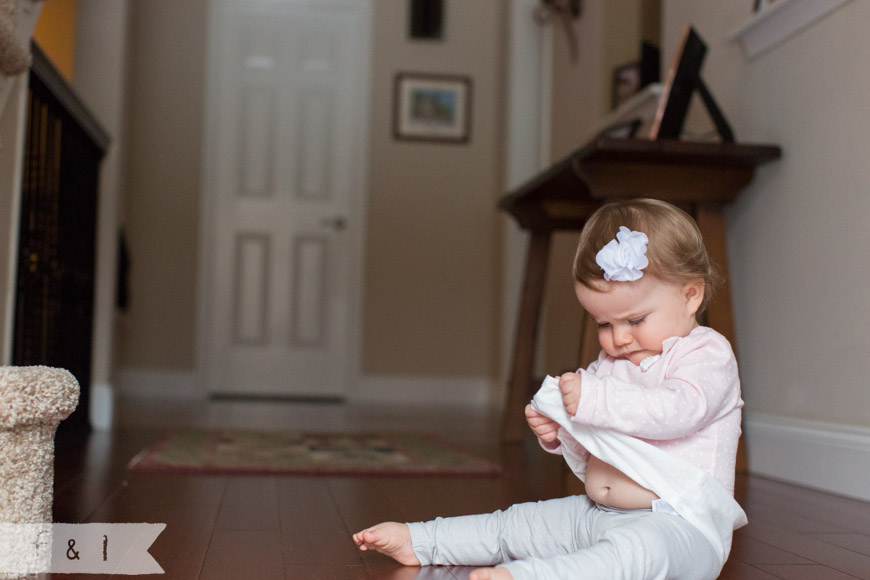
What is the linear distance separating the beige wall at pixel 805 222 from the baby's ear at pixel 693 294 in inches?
33.3

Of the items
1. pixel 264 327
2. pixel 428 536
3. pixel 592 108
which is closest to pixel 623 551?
pixel 428 536

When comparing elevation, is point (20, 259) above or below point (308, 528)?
above

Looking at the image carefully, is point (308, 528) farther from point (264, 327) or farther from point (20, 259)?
point (264, 327)

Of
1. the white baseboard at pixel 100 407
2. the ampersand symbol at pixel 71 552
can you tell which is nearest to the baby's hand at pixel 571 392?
the ampersand symbol at pixel 71 552

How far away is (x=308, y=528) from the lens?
1311 millimetres

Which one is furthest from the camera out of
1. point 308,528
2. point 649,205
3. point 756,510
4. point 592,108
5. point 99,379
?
point 592,108

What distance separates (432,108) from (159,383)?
2.16 metres

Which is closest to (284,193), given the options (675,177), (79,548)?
(675,177)

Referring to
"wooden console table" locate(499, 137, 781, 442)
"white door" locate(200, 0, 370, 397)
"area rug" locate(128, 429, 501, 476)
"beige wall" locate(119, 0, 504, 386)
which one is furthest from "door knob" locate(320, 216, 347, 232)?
"wooden console table" locate(499, 137, 781, 442)

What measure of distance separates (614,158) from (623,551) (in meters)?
1.21

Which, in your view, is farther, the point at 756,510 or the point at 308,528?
the point at 756,510

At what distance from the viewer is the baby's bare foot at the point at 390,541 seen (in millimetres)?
1066

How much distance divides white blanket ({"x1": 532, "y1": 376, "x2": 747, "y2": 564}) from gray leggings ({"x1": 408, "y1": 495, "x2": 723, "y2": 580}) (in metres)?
0.02

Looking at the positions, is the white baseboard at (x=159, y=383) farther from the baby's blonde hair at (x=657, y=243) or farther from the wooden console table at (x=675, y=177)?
the baby's blonde hair at (x=657, y=243)
